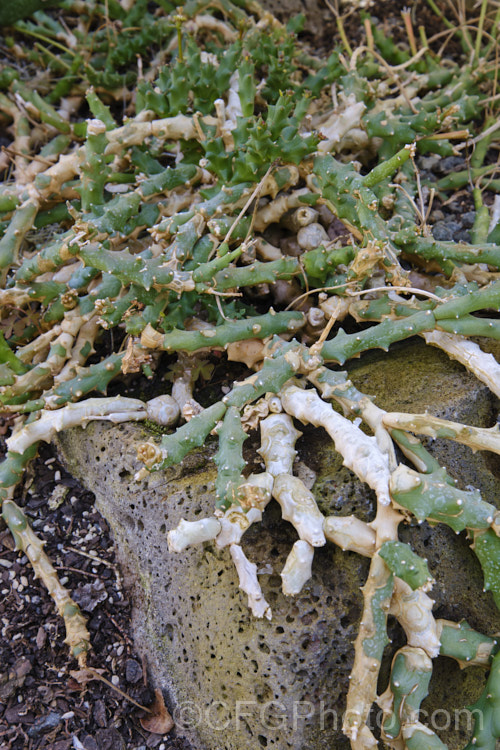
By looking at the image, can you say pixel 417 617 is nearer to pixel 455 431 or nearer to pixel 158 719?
pixel 455 431

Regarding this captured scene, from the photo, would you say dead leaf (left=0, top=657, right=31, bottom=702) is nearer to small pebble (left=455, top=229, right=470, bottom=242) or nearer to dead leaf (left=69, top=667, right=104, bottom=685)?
dead leaf (left=69, top=667, right=104, bottom=685)

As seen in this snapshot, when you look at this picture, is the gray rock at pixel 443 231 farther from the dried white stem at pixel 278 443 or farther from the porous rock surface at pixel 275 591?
the dried white stem at pixel 278 443

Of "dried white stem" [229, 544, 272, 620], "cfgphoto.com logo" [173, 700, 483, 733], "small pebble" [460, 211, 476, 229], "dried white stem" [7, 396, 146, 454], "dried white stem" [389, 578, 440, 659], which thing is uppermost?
"dried white stem" [7, 396, 146, 454]

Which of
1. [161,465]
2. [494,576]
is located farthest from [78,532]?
[494,576]

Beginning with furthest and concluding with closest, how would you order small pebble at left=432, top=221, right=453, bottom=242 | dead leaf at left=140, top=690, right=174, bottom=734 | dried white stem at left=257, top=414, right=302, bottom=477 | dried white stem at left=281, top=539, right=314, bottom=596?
small pebble at left=432, top=221, right=453, bottom=242 < dead leaf at left=140, top=690, right=174, bottom=734 < dried white stem at left=257, top=414, right=302, bottom=477 < dried white stem at left=281, top=539, right=314, bottom=596

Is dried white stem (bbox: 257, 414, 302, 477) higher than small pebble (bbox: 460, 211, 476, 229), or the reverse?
dried white stem (bbox: 257, 414, 302, 477)

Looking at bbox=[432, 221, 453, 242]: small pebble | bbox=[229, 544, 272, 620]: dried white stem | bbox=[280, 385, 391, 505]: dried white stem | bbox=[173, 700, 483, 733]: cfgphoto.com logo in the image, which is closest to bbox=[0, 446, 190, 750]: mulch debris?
bbox=[173, 700, 483, 733]: cfgphoto.com logo

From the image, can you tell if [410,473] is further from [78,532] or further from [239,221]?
[78,532]
